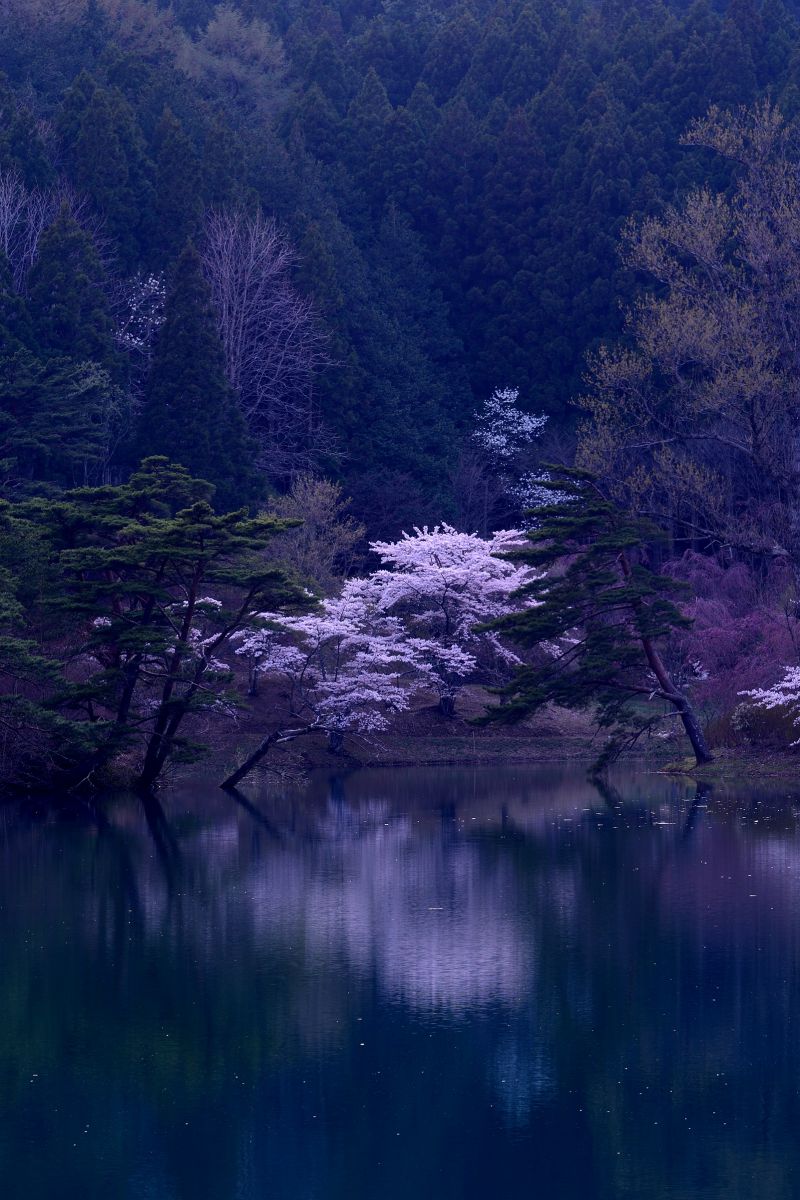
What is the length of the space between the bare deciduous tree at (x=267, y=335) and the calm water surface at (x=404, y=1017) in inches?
1013

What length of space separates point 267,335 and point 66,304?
802 centimetres

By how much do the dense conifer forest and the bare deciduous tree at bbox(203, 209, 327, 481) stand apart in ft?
0.54

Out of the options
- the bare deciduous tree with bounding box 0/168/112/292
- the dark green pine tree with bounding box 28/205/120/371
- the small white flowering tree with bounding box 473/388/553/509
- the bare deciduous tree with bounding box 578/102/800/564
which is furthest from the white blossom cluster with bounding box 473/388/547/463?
the bare deciduous tree with bounding box 578/102/800/564

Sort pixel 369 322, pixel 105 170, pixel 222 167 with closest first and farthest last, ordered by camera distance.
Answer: pixel 105 170 < pixel 222 167 < pixel 369 322

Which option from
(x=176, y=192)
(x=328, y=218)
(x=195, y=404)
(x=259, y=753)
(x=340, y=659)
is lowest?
(x=259, y=753)

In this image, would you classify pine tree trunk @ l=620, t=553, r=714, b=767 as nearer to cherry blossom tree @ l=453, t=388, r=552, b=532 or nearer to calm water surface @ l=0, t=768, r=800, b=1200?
calm water surface @ l=0, t=768, r=800, b=1200

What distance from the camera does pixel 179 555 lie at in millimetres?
21422

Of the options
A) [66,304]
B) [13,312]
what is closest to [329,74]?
[66,304]

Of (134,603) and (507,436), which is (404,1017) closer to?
(134,603)

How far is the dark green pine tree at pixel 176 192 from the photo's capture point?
43562mm

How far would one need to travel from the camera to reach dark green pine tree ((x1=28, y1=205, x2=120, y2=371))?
121ft

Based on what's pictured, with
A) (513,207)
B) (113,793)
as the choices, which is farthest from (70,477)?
(513,207)

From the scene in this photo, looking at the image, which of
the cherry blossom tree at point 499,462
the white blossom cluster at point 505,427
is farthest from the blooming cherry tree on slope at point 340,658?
the white blossom cluster at point 505,427

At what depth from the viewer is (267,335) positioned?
43781 millimetres
